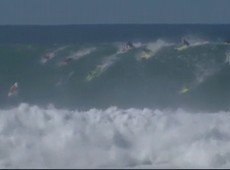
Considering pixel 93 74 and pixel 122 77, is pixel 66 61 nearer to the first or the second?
pixel 93 74

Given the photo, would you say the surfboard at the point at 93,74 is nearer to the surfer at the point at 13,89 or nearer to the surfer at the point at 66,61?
the surfer at the point at 66,61

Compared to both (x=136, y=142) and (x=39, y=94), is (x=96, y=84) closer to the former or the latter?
(x=39, y=94)

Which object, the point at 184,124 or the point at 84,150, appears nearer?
the point at 84,150

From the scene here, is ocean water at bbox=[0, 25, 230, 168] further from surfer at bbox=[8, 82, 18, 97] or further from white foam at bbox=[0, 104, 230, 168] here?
surfer at bbox=[8, 82, 18, 97]

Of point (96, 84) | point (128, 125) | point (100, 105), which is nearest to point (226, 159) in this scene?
point (128, 125)

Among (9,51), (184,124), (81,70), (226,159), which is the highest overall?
(9,51)

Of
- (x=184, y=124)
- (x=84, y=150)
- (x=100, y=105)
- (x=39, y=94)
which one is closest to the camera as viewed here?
(x=84, y=150)

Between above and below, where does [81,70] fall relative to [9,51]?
below

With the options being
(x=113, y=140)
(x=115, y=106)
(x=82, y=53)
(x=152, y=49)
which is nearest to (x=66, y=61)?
(x=82, y=53)
